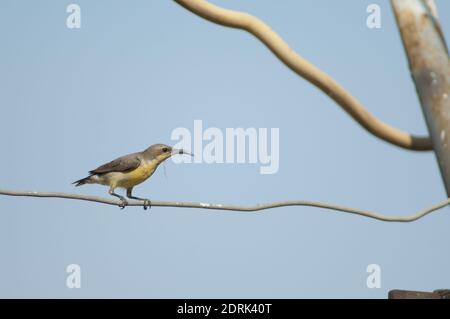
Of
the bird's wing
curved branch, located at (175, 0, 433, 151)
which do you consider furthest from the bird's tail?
curved branch, located at (175, 0, 433, 151)

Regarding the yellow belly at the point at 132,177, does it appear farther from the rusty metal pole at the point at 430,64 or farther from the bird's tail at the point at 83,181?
the rusty metal pole at the point at 430,64

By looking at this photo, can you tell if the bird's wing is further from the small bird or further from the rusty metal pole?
the rusty metal pole

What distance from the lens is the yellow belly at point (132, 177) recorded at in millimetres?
9227

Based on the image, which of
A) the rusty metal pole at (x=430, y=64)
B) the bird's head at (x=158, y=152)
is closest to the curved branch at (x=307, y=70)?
the rusty metal pole at (x=430, y=64)

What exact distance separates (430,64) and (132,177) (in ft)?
20.5

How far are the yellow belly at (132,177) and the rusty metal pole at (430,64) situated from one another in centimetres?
601

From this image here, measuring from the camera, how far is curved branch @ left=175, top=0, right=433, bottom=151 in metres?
3.70

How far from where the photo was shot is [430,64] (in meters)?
3.47

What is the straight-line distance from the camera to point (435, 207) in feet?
12.5

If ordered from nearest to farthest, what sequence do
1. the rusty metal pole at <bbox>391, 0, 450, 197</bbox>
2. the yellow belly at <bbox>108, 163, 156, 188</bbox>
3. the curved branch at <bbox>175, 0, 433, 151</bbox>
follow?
the rusty metal pole at <bbox>391, 0, 450, 197</bbox> < the curved branch at <bbox>175, 0, 433, 151</bbox> < the yellow belly at <bbox>108, 163, 156, 188</bbox>
